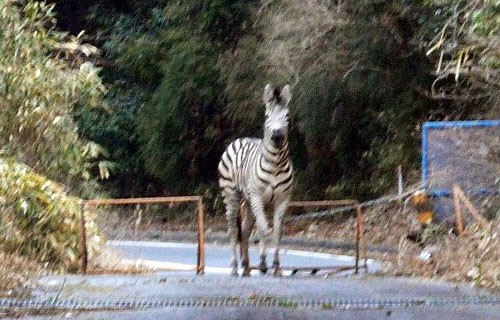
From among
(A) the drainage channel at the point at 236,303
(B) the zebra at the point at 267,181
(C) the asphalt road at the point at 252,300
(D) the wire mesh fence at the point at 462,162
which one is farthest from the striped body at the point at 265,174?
(A) the drainage channel at the point at 236,303

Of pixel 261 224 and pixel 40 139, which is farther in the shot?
pixel 40 139

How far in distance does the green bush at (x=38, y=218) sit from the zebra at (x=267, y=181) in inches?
97.2

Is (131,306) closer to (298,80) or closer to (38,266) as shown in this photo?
(38,266)

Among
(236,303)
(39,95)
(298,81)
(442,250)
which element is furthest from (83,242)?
(298,81)

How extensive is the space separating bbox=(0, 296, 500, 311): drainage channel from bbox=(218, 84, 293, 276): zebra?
517cm

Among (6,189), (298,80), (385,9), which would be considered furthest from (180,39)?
(6,189)

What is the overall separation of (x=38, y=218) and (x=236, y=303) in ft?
19.6

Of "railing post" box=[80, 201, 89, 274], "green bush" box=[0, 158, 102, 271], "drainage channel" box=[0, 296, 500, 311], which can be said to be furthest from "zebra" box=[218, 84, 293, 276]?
"drainage channel" box=[0, 296, 500, 311]

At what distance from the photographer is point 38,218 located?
14.1 meters

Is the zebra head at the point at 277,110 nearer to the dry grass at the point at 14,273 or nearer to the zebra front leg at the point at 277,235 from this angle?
the zebra front leg at the point at 277,235

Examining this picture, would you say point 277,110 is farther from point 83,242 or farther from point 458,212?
point 83,242

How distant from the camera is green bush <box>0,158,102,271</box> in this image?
44.1 ft

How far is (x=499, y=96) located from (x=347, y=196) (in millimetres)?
8437

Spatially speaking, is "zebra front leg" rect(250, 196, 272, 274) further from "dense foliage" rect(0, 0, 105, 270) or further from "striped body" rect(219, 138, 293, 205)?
"dense foliage" rect(0, 0, 105, 270)
